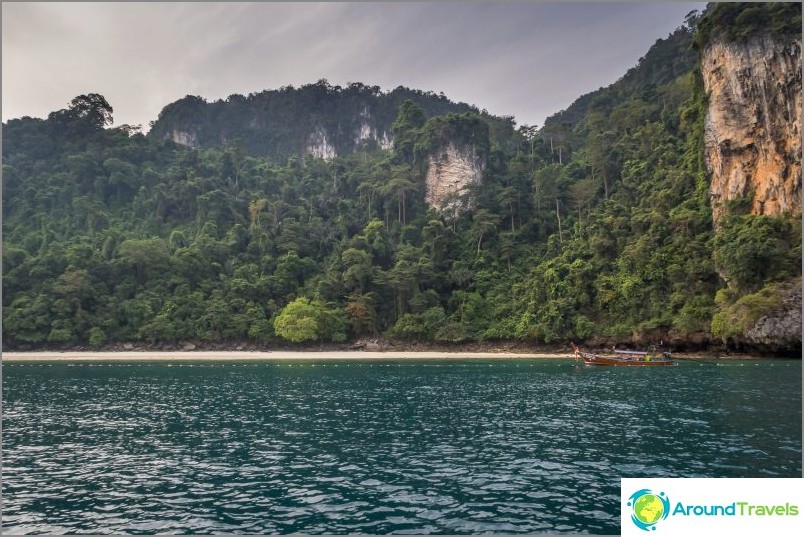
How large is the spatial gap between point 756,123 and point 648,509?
70.1m

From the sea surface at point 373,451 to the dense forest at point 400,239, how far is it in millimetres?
30176

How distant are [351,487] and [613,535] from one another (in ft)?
23.9

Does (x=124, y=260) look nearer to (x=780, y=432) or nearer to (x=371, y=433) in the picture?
(x=371, y=433)

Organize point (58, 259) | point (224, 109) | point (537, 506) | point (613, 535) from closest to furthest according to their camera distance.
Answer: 1. point (613, 535)
2. point (537, 506)
3. point (58, 259)
4. point (224, 109)

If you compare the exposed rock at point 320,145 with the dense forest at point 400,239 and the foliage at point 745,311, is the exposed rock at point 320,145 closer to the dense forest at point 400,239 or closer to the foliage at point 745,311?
the dense forest at point 400,239

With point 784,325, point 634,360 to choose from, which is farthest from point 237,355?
point 784,325

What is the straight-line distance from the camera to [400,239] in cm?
9862

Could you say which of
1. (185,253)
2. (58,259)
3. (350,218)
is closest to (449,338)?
(350,218)

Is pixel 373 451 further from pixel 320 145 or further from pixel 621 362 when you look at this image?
pixel 320 145

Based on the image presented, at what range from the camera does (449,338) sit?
74125 millimetres

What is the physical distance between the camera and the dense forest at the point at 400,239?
63.3m

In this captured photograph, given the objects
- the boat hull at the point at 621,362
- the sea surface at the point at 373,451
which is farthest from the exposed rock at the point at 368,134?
the sea surface at the point at 373,451

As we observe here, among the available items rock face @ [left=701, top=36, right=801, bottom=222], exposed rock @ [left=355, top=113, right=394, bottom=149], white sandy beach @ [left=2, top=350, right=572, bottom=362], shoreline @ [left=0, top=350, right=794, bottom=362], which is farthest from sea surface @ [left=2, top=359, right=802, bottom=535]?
exposed rock @ [left=355, top=113, right=394, bottom=149]

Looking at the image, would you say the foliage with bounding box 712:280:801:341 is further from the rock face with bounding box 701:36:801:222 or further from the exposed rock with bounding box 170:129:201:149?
the exposed rock with bounding box 170:129:201:149
